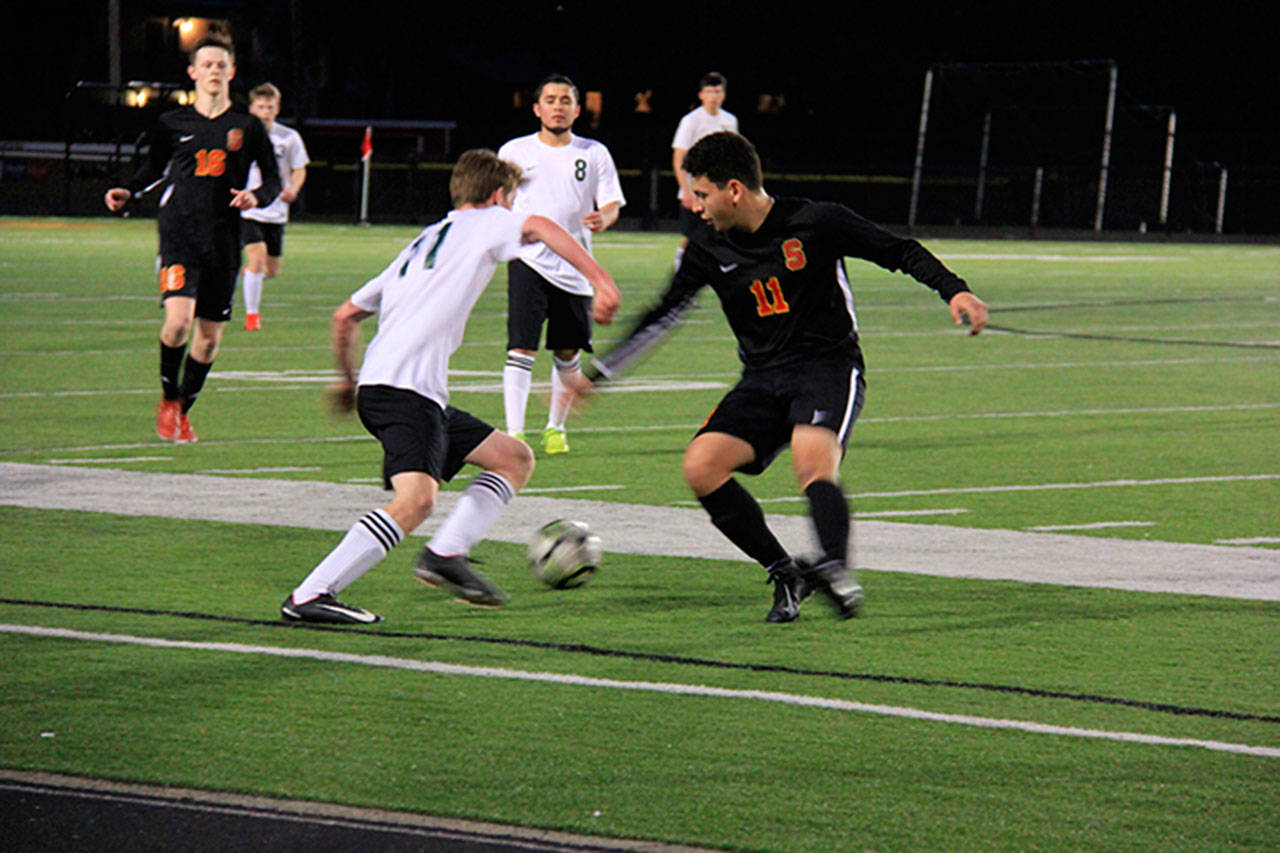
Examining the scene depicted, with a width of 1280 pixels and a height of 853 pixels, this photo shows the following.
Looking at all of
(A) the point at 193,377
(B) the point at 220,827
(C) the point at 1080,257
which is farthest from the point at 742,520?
(C) the point at 1080,257

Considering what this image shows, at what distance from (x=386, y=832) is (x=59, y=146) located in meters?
58.8

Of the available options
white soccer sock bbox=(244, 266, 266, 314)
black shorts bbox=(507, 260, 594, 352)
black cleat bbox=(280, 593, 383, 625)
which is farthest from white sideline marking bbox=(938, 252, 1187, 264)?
black cleat bbox=(280, 593, 383, 625)

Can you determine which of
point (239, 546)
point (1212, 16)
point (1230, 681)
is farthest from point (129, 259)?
point (1212, 16)

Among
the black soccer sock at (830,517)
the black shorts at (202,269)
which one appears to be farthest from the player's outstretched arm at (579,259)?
the black shorts at (202,269)

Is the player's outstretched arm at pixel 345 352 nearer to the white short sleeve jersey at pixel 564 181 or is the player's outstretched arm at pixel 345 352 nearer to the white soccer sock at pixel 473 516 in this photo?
the white soccer sock at pixel 473 516

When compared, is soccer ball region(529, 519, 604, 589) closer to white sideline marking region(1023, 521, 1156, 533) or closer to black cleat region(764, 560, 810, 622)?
black cleat region(764, 560, 810, 622)

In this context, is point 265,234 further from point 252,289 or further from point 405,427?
point 405,427

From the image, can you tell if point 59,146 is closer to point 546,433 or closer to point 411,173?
point 411,173

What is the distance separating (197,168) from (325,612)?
5.68m

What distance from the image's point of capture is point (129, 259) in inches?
1259

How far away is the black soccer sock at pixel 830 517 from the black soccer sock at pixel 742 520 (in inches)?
11.9

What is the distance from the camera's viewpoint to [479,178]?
7.16 meters

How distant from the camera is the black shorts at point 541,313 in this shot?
11570mm

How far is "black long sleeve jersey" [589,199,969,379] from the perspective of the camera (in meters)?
7.04
